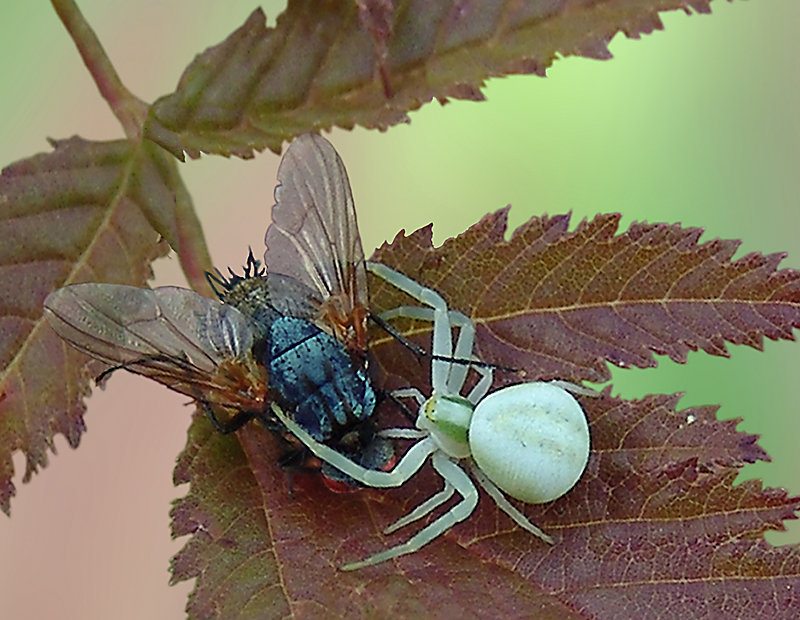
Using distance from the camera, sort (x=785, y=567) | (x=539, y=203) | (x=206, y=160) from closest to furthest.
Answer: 1. (x=785, y=567)
2. (x=539, y=203)
3. (x=206, y=160)

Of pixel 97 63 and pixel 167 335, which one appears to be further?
pixel 97 63

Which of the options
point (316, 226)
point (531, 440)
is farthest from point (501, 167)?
point (531, 440)

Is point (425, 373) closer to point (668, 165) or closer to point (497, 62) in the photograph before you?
point (497, 62)

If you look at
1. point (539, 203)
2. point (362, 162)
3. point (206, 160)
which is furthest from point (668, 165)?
point (206, 160)

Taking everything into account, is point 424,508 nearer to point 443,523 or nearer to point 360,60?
point 443,523

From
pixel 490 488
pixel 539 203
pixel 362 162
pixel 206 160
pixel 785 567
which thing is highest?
pixel 206 160

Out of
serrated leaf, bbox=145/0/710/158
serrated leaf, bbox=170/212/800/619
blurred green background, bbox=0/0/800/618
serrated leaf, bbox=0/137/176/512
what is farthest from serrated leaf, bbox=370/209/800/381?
blurred green background, bbox=0/0/800/618
